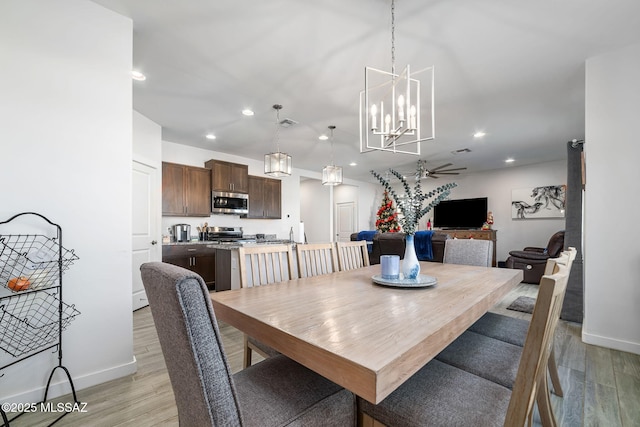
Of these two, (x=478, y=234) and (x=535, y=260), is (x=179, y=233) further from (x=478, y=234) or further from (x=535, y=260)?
(x=478, y=234)

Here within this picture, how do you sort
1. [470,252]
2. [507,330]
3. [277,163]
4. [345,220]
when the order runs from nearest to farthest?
[507,330]
[470,252]
[277,163]
[345,220]

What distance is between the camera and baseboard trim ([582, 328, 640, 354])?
237 centimetres

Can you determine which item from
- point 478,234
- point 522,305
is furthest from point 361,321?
point 478,234

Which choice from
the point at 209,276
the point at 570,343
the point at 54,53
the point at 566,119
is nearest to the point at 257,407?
the point at 54,53

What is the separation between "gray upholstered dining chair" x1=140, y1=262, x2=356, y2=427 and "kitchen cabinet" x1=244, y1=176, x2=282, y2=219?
16.7 ft

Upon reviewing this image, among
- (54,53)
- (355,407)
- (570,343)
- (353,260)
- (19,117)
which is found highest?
(54,53)

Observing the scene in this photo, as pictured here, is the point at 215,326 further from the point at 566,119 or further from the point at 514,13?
the point at 566,119

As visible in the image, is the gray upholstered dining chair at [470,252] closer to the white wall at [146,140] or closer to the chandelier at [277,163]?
the chandelier at [277,163]

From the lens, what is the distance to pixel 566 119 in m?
3.97

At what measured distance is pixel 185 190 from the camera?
4922 mm

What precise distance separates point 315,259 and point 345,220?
6990mm

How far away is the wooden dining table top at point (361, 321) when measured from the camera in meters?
0.73

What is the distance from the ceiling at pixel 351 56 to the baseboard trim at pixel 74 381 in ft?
8.42

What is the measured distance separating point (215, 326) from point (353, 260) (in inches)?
76.4
